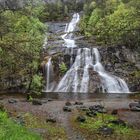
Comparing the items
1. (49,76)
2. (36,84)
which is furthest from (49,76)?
(36,84)

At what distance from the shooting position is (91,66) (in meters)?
47.2

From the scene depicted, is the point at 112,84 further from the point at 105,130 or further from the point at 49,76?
the point at 105,130

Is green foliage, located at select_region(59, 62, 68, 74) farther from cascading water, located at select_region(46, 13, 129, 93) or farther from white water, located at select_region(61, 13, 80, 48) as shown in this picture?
white water, located at select_region(61, 13, 80, 48)

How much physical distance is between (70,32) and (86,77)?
20.3 metres

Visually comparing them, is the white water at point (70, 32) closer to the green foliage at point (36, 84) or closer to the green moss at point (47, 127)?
the green foliage at point (36, 84)

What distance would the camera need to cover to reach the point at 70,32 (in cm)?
6400

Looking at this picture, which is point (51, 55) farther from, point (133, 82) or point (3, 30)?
point (3, 30)

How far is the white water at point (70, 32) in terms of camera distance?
54375mm

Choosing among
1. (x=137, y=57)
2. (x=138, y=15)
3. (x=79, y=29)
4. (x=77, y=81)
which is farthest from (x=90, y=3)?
(x=138, y=15)

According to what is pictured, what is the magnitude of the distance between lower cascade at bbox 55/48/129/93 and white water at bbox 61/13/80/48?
4147mm

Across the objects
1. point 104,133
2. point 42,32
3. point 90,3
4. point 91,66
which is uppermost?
point 90,3

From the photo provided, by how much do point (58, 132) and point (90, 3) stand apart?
62.2m

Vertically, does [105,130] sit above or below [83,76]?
below

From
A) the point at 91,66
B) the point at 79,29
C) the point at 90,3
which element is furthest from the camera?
the point at 90,3
